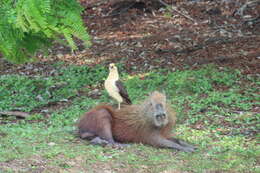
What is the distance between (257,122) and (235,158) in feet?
5.70

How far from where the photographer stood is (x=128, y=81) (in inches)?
401

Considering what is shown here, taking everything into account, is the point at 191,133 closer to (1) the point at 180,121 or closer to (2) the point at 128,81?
(1) the point at 180,121

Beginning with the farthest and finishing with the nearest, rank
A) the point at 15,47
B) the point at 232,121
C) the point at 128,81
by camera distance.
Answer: the point at 128,81 < the point at 232,121 < the point at 15,47

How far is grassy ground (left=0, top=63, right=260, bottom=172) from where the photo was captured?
5426 millimetres

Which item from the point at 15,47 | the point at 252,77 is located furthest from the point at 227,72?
the point at 15,47

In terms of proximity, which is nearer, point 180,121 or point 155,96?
point 155,96

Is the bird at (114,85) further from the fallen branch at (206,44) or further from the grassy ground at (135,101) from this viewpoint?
the fallen branch at (206,44)

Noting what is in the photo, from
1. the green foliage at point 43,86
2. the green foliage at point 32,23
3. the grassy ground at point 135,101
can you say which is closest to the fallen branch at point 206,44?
the grassy ground at point 135,101

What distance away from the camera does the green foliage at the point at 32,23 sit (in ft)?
14.6

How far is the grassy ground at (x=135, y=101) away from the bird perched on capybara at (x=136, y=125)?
178mm

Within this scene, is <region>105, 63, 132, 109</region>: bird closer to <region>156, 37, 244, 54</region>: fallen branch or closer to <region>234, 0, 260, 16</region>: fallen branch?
<region>156, 37, 244, 54</region>: fallen branch

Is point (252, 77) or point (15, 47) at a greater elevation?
point (15, 47)

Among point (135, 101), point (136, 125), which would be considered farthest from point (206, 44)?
point (136, 125)

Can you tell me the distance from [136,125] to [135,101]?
2.17 meters
